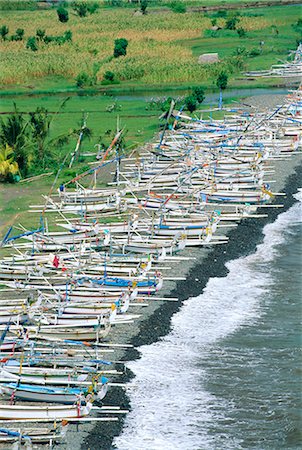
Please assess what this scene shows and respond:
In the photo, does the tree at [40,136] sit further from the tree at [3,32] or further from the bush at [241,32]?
the tree at [3,32]

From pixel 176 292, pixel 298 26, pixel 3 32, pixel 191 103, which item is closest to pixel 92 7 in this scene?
pixel 3 32

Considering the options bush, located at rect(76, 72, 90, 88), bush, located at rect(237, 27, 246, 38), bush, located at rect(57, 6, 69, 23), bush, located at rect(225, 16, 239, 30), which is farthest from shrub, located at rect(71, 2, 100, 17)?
bush, located at rect(76, 72, 90, 88)

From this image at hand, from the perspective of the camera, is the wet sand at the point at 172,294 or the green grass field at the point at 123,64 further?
the green grass field at the point at 123,64

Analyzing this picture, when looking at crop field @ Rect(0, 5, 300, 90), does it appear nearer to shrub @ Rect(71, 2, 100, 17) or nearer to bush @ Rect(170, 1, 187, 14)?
shrub @ Rect(71, 2, 100, 17)

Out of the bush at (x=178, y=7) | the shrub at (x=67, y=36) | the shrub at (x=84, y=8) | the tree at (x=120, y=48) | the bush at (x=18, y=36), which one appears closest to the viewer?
the tree at (x=120, y=48)

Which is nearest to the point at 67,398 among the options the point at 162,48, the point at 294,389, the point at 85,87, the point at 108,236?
the point at 294,389

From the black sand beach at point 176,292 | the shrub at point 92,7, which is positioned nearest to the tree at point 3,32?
the shrub at point 92,7
